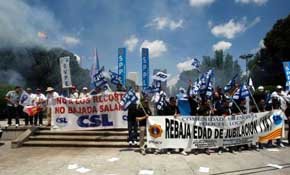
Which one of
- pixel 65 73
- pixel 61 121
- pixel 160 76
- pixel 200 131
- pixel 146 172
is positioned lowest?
pixel 146 172

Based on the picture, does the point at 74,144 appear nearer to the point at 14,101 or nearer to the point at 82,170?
the point at 82,170

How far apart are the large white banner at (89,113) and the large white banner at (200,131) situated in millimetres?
2227

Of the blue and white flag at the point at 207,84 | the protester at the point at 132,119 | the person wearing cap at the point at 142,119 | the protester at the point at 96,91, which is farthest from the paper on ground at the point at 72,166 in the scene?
the blue and white flag at the point at 207,84

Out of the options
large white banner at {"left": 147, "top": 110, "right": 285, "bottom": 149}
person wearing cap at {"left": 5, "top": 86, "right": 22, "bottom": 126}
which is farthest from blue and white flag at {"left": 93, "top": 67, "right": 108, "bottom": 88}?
person wearing cap at {"left": 5, "top": 86, "right": 22, "bottom": 126}

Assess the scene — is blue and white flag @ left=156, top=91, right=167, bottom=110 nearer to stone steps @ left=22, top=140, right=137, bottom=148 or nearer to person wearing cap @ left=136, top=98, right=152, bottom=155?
person wearing cap @ left=136, top=98, right=152, bottom=155

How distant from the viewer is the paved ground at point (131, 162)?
7.32 meters

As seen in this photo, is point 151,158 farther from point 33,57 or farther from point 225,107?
point 33,57

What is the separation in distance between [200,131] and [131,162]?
8.04 feet

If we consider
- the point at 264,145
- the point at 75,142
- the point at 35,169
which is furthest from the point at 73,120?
the point at 264,145

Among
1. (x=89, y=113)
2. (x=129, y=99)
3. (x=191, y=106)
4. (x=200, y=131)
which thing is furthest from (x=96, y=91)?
(x=200, y=131)

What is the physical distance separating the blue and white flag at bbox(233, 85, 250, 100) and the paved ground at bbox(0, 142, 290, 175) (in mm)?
1988

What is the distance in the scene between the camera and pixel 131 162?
8.18 meters

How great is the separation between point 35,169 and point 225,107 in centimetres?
594

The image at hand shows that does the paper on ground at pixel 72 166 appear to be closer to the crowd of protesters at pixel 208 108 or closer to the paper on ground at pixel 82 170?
the paper on ground at pixel 82 170
